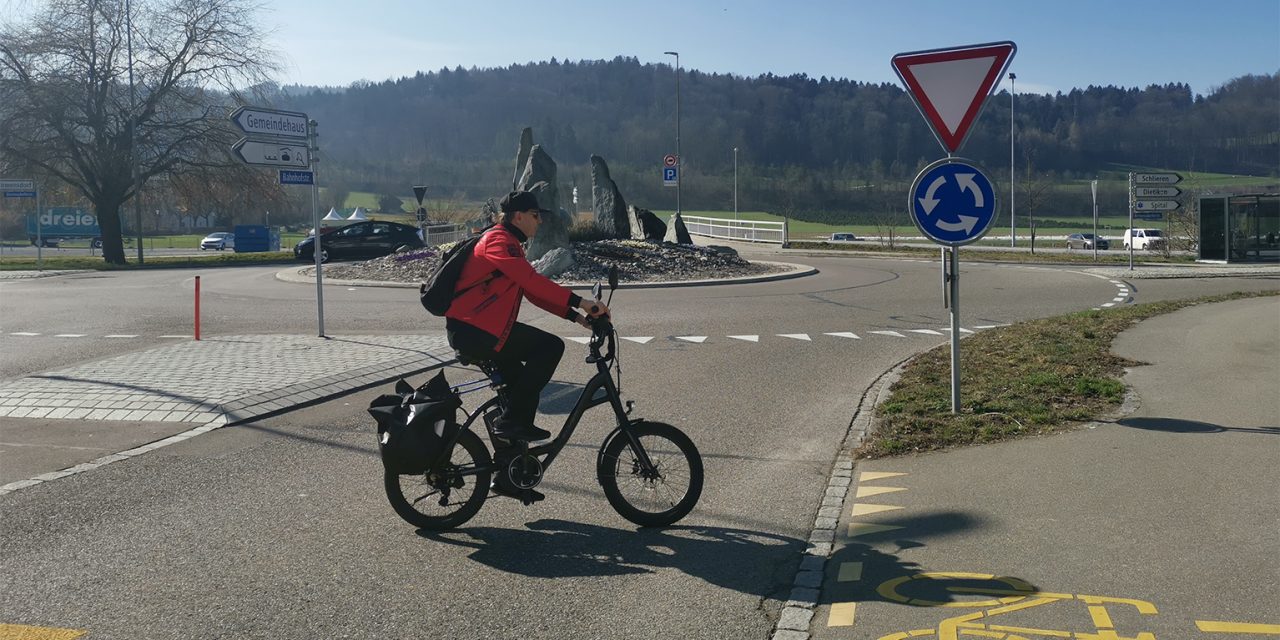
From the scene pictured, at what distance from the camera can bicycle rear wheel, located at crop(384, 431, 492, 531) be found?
5.50 metres

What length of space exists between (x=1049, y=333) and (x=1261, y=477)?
676 centimetres

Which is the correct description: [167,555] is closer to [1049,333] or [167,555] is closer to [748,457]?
[748,457]

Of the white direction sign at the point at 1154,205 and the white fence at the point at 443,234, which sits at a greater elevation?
the white direction sign at the point at 1154,205

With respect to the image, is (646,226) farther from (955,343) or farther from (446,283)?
(446,283)

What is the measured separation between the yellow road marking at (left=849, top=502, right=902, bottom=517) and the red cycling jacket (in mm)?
1847

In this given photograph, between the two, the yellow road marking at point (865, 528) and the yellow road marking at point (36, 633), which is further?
the yellow road marking at point (865, 528)

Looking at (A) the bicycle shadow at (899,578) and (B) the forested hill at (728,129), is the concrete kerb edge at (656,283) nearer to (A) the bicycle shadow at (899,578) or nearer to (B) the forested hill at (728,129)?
(A) the bicycle shadow at (899,578)

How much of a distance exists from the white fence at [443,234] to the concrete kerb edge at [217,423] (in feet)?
91.0

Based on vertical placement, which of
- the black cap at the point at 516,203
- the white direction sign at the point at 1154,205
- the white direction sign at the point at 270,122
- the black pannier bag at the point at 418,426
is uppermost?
the white direction sign at the point at 270,122

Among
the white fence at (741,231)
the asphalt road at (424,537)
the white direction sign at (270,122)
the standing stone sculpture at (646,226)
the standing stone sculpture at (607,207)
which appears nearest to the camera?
the asphalt road at (424,537)

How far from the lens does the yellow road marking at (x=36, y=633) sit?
4078 mm

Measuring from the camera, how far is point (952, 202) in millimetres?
8086

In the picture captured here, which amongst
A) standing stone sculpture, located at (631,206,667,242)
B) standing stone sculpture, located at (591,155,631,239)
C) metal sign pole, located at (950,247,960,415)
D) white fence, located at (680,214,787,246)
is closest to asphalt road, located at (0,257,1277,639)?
metal sign pole, located at (950,247,960,415)

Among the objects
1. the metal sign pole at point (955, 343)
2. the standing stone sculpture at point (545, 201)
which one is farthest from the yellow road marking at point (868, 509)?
the standing stone sculpture at point (545, 201)
